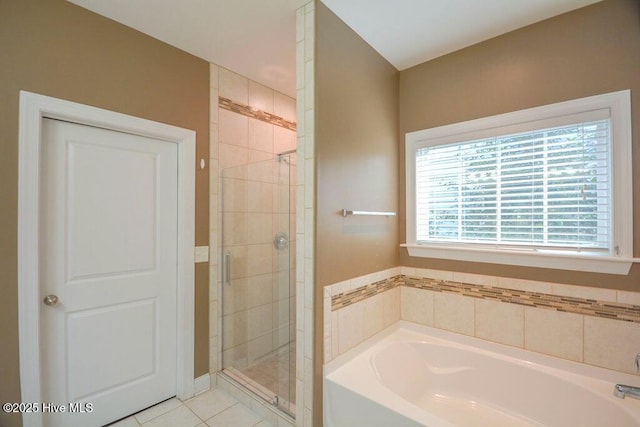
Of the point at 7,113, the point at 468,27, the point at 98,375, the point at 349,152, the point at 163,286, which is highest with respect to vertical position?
the point at 468,27

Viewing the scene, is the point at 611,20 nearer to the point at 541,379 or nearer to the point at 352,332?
the point at 541,379

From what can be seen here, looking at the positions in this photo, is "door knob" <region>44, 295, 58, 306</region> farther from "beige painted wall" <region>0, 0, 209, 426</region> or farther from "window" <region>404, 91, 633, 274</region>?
"window" <region>404, 91, 633, 274</region>

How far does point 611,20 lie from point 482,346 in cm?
204

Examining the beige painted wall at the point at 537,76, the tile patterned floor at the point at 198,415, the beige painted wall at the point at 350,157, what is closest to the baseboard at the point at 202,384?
the tile patterned floor at the point at 198,415

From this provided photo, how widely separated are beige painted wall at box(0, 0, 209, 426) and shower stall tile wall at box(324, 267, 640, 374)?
1171 mm

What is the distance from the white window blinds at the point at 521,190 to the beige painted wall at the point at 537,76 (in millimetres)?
147

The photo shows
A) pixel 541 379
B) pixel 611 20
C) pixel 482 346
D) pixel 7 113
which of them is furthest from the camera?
pixel 482 346

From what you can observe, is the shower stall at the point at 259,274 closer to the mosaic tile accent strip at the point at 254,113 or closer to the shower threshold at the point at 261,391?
the shower threshold at the point at 261,391

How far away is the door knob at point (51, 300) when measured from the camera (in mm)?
1573

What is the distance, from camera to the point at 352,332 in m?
1.81

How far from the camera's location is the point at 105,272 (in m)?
1.79

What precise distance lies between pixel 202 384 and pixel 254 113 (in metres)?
2.25

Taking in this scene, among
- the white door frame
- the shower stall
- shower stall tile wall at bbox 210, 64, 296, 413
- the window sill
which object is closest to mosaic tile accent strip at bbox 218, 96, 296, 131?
shower stall tile wall at bbox 210, 64, 296, 413

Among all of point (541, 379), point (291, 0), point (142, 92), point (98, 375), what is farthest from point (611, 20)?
point (98, 375)
